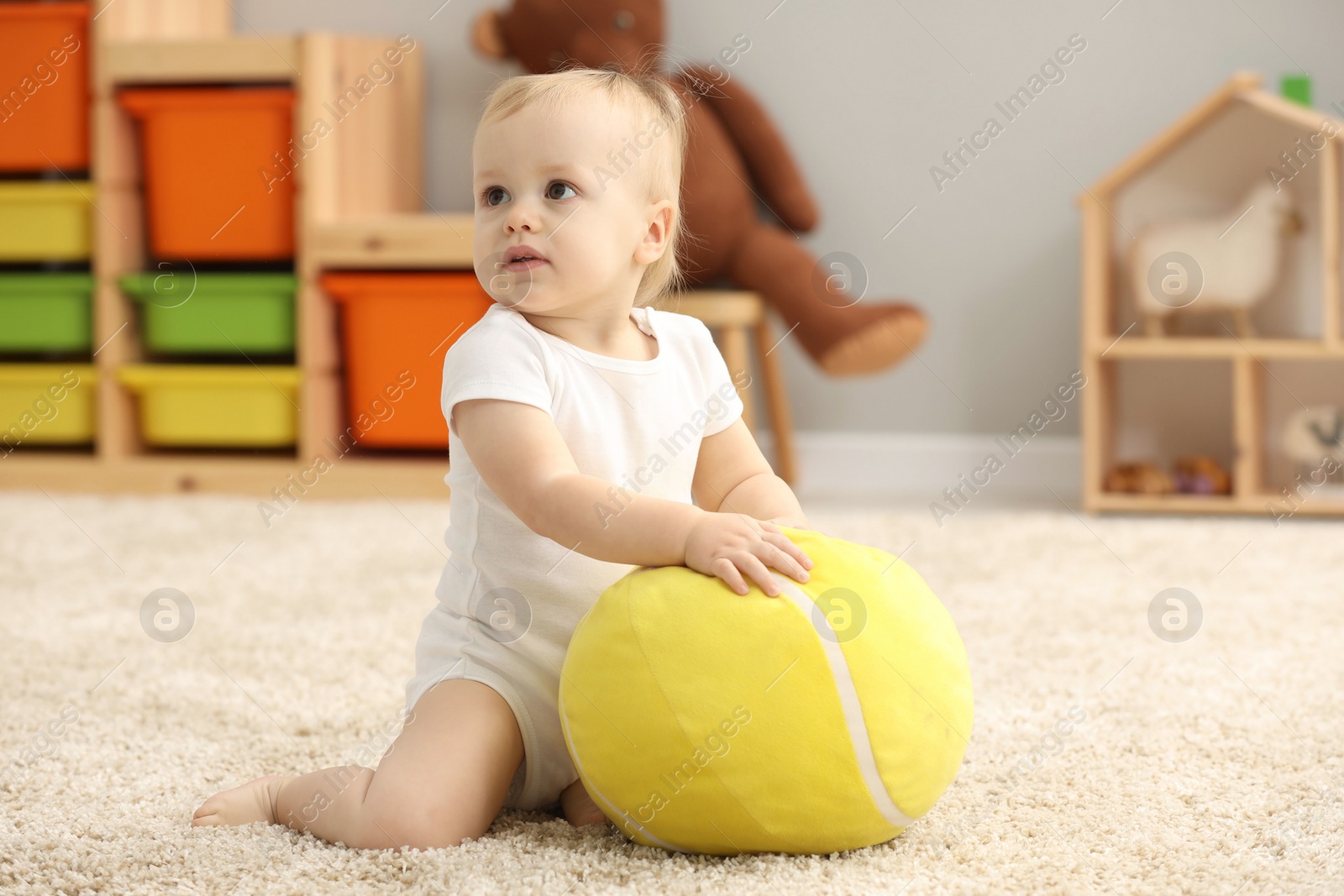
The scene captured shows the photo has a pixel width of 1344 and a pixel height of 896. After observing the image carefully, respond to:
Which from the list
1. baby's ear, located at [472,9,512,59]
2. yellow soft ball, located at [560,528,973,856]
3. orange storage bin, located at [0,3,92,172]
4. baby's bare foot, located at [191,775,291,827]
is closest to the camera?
yellow soft ball, located at [560,528,973,856]

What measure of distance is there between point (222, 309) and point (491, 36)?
685 millimetres

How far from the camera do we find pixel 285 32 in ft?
8.25

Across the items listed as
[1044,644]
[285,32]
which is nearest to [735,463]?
[1044,644]

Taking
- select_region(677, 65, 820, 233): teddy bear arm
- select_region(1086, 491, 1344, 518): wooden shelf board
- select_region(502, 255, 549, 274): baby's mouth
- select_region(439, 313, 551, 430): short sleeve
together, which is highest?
select_region(677, 65, 820, 233): teddy bear arm

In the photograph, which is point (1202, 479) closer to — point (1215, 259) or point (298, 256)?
point (1215, 259)

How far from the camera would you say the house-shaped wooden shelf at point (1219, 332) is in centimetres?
189

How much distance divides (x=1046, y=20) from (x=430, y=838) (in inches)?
77.1

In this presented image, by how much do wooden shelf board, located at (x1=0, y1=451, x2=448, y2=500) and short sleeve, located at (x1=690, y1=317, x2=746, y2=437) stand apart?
1226 millimetres

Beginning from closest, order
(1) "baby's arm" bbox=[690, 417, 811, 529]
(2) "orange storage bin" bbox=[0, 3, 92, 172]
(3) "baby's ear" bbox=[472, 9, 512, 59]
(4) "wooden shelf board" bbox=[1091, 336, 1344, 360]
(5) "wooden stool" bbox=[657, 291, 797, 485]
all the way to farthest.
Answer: (1) "baby's arm" bbox=[690, 417, 811, 529] < (4) "wooden shelf board" bbox=[1091, 336, 1344, 360] < (5) "wooden stool" bbox=[657, 291, 797, 485] < (2) "orange storage bin" bbox=[0, 3, 92, 172] < (3) "baby's ear" bbox=[472, 9, 512, 59]

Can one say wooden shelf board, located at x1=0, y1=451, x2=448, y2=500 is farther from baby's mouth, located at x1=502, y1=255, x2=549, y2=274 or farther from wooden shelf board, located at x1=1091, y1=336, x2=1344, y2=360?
baby's mouth, located at x1=502, y1=255, x2=549, y2=274

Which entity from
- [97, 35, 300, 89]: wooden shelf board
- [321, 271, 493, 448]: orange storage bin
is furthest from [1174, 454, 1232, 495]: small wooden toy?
[97, 35, 300, 89]: wooden shelf board

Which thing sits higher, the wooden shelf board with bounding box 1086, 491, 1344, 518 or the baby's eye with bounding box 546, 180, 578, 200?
the baby's eye with bounding box 546, 180, 578, 200

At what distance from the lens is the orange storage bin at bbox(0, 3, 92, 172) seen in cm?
210

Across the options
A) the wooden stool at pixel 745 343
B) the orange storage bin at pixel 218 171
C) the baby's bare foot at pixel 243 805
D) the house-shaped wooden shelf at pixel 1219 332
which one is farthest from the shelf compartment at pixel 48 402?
the house-shaped wooden shelf at pixel 1219 332
